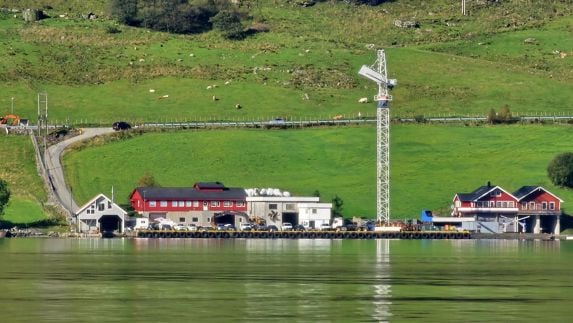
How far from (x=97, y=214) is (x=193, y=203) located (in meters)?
11.5

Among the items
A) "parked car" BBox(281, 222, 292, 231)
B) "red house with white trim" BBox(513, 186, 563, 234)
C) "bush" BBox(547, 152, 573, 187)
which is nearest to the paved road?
"parked car" BBox(281, 222, 292, 231)

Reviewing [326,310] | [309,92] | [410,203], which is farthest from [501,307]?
[309,92]

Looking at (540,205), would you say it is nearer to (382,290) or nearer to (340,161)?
(340,161)

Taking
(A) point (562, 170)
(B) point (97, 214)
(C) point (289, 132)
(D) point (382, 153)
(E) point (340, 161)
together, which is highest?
(C) point (289, 132)

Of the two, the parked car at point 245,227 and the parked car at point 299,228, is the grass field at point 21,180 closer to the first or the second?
the parked car at point 245,227

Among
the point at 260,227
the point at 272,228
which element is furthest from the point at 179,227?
the point at 272,228

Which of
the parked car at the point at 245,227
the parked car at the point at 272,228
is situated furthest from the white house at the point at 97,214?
the parked car at the point at 272,228

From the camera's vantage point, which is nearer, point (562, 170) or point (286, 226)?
point (286, 226)

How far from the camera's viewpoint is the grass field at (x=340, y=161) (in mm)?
145375

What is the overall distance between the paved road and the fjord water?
36.7m

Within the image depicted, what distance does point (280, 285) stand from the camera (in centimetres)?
6288

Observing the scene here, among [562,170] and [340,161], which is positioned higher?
[340,161]

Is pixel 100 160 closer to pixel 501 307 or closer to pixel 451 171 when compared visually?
pixel 451 171

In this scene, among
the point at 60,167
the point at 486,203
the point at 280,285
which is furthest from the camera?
the point at 60,167
